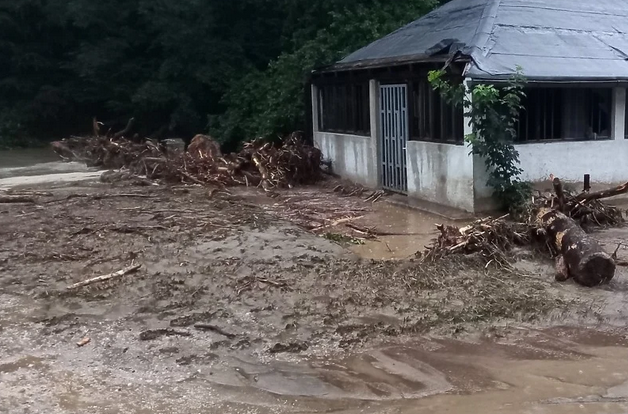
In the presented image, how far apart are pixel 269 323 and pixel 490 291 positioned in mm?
2388

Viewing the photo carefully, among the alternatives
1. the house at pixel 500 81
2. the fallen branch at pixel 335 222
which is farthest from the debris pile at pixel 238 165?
the fallen branch at pixel 335 222

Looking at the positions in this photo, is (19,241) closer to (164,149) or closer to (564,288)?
(564,288)

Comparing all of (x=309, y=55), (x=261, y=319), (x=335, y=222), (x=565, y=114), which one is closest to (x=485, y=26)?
(x=565, y=114)

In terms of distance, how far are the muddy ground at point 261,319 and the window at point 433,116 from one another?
2.32 m

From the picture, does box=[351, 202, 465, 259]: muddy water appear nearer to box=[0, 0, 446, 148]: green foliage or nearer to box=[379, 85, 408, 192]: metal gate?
box=[379, 85, 408, 192]: metal gate

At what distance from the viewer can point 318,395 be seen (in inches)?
209

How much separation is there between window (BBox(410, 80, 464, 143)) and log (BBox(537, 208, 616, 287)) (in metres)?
3.74

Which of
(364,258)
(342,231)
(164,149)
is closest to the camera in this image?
(364,258)

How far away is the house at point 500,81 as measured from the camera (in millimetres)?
11938

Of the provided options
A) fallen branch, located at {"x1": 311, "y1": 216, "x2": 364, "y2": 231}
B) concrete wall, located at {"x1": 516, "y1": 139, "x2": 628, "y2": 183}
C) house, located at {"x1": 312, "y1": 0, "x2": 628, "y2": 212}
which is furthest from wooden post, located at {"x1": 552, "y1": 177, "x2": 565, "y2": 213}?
fallen branch, located at {"x1": 311, "y1": 216, "x2": 364, "y2": 231}

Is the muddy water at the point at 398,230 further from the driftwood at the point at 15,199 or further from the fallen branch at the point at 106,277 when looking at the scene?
the driftwood at the point at 15,199

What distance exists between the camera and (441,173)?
40.9 ft

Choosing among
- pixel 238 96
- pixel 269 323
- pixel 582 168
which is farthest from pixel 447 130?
pixel 238 96

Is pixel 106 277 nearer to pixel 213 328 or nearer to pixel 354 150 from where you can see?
pixel 213 328
